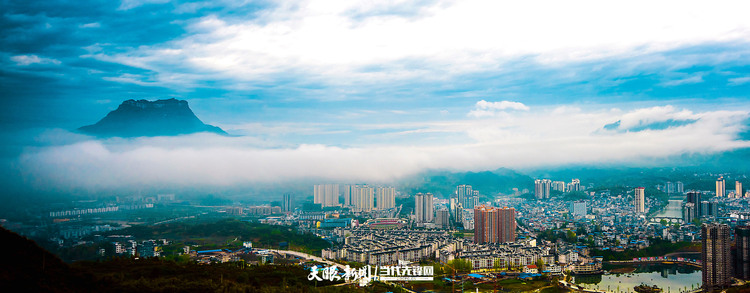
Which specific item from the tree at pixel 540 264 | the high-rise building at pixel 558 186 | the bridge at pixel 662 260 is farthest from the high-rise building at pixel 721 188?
the tree at pixel 540 264

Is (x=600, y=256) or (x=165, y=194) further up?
(x=165, y=194)

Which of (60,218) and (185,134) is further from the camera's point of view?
(185,134)

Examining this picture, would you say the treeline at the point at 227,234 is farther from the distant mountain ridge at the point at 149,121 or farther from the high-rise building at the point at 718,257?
the high-rise building at the point at 718,257

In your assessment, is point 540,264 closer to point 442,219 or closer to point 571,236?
point 571,236

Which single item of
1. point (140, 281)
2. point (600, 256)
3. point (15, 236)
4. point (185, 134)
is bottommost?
point (600, 256)

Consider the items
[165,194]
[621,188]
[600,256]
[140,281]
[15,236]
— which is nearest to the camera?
[15,236]

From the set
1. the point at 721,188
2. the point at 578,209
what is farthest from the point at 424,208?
the point at 721,188

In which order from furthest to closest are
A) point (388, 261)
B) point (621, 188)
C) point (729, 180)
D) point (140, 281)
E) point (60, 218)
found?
1. point (621, 188)
2. point (729, 180)
3. point (388, 261)
4. point (60, 218)
5. point (140, 281)

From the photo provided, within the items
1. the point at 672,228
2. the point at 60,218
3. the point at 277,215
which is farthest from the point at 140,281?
the point at 672,228

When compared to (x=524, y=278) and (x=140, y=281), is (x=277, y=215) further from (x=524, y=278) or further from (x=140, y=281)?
(x=140, y=281)
